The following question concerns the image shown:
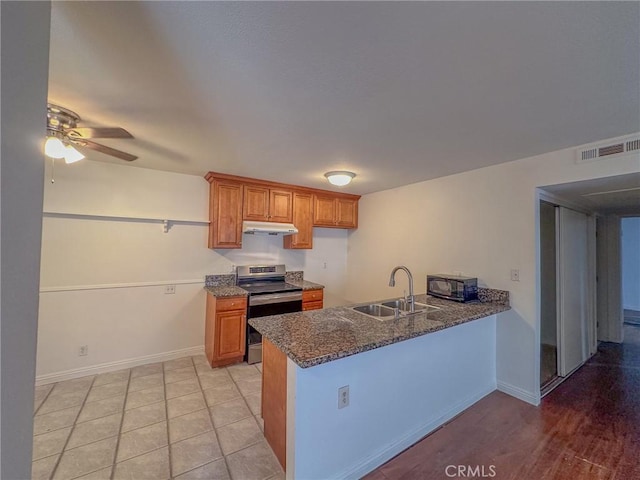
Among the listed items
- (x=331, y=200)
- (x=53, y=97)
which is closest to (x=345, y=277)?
(x=331, y=200)

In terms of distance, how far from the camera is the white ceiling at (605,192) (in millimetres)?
2341

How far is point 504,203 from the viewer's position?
2812mm

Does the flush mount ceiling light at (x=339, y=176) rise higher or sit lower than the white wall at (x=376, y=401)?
higher

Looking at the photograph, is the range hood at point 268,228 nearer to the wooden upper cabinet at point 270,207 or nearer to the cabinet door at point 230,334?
the wooden upper cabinet at point 270,207

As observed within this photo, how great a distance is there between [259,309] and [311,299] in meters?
0.79

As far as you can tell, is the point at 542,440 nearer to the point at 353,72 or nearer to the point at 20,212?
the point at 353,72

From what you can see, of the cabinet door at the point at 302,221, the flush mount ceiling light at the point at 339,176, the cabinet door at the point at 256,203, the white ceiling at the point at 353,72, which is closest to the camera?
the white ceiling at the point at 353,72

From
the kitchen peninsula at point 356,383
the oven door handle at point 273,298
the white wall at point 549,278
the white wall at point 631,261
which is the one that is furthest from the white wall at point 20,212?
the white wall at point 631,261

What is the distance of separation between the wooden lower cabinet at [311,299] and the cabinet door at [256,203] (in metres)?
1.22

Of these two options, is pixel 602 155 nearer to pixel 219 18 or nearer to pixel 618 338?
pixel 219 18

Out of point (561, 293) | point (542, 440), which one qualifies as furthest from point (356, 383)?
point (561, 293)

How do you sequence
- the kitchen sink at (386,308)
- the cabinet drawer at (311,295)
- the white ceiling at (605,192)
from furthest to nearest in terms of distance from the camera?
the cabinet drawer at (311,295) → the kitchen sink at (386,308) → the white ceiling at (605,192)

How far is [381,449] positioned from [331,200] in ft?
11.2

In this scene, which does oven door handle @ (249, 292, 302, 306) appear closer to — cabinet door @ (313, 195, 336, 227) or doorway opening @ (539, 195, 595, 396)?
cabinet door @ (313, 195, 336, 227)
